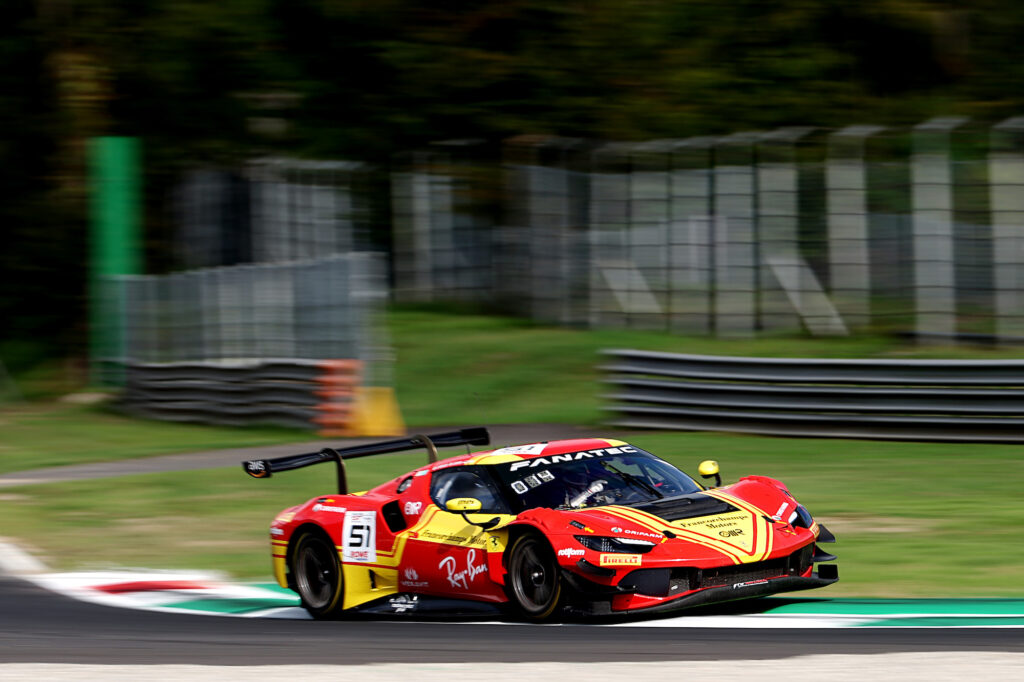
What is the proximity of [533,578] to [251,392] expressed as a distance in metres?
13.8

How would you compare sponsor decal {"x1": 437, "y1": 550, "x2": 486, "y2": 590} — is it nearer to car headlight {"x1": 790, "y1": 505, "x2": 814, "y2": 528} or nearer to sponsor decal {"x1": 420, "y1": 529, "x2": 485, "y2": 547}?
sponsor decal {"x1": 420, "y1": 529, "x2": 485, "y2": 547}

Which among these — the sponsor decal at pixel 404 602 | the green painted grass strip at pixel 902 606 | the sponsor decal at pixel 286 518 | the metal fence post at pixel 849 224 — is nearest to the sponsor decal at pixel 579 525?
the green painted grass strip at pixel 902 606

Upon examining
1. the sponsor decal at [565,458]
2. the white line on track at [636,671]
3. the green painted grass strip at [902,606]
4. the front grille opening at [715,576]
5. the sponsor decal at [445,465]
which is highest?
the sponsor decal at [565,458]

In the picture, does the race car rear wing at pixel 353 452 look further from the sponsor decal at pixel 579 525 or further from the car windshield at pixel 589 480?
the sponsor decal at pixel 579 525

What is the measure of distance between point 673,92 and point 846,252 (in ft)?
31.3

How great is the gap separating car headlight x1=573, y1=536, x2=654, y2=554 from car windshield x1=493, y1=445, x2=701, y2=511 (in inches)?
22.1

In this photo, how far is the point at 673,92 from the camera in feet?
102

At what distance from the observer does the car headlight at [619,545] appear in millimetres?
7984

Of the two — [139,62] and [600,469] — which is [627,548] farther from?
[139,62]

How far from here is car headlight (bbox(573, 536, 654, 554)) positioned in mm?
7984

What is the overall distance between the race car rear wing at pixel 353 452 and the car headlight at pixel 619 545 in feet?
6.01

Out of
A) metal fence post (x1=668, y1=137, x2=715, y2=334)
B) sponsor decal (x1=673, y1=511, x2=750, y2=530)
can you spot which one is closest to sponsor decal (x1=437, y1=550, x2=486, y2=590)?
sponsor decal (x1=673, y1=511, x2=750, y2=530)

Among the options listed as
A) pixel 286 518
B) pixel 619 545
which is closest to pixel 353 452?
pixel 286 518

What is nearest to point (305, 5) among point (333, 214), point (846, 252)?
point (333, 214)
